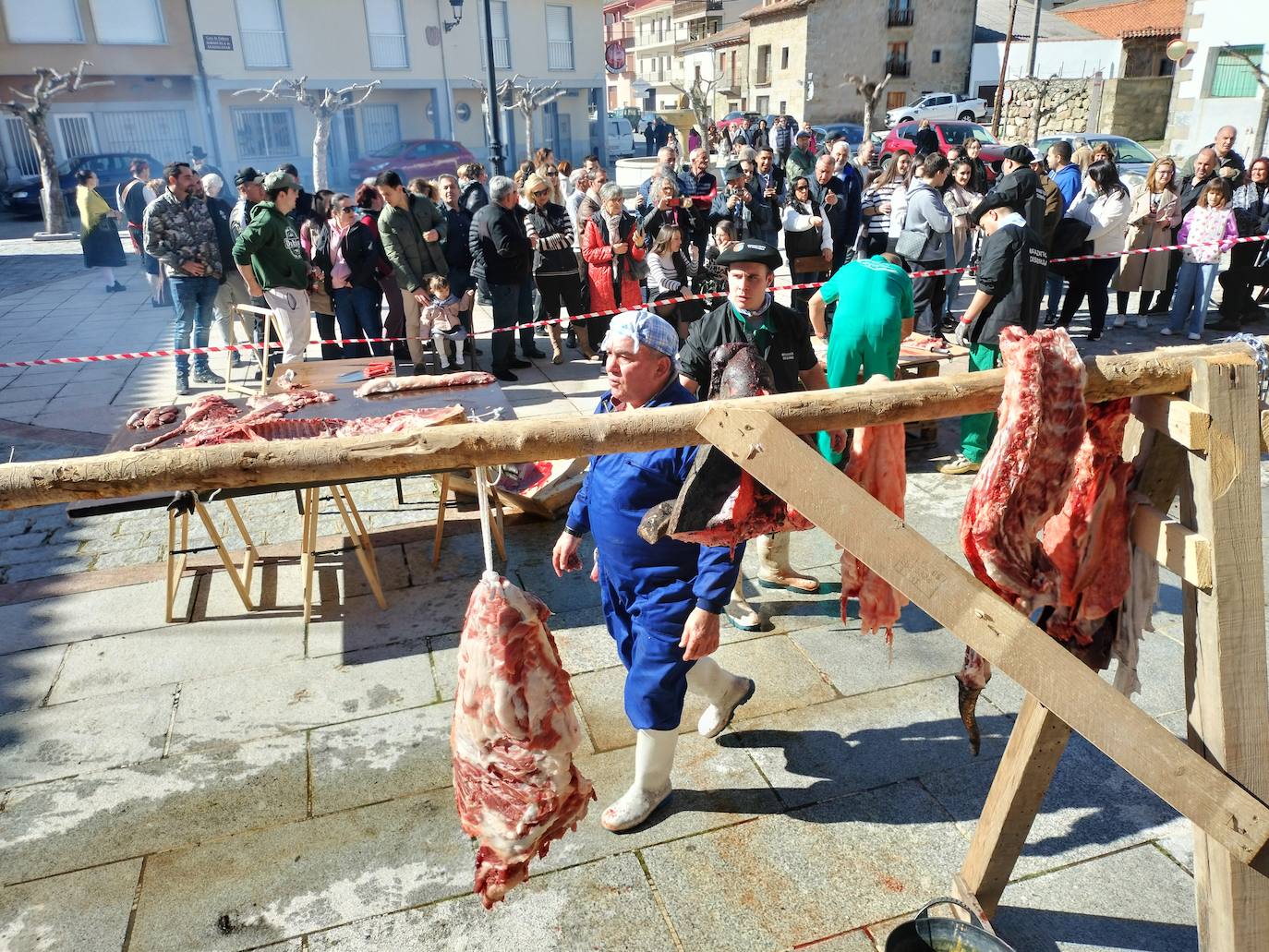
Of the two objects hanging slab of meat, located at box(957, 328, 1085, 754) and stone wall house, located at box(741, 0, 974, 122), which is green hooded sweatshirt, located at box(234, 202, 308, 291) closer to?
hanging slab of meat, located at box(957, 328, 1085, 754)

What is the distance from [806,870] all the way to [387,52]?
1535 inches

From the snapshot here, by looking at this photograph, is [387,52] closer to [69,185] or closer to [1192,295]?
[69,185]

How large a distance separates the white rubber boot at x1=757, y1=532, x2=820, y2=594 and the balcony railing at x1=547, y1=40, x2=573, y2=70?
3878 cm

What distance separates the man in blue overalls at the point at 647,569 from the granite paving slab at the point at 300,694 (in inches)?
55.5

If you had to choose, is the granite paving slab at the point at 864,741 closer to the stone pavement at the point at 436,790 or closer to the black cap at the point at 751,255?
the stone pavement at the point at 436,790

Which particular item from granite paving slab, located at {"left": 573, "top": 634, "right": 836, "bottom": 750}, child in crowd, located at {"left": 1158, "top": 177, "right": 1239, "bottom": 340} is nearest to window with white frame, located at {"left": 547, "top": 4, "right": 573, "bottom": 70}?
child in crowd, located at {"left": 1158, "top": 177, "right": 1239, "bottom": 340}

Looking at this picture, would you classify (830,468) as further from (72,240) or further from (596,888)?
(72,240)

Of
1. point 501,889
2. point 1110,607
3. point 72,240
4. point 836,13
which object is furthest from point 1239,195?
point 836,13

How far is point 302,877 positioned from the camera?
3.42m

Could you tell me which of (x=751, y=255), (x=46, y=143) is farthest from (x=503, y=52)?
(x=751, y=255)

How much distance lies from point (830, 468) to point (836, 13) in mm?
50279

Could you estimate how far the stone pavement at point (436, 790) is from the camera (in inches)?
126

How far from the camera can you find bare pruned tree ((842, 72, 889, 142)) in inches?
1380

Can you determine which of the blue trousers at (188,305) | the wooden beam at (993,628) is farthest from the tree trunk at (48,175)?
the wooden beam at (993,628)
